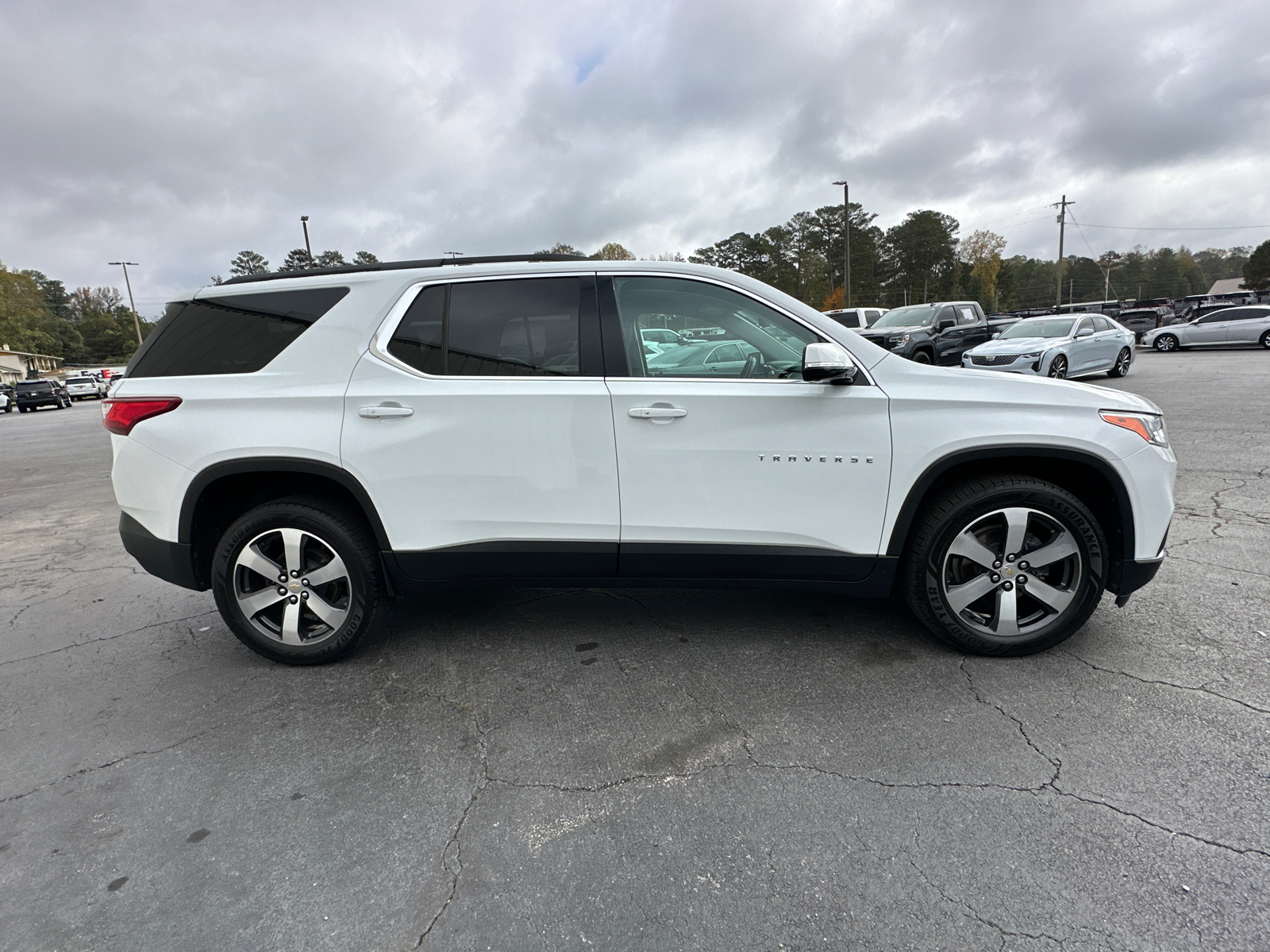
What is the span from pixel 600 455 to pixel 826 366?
1.01 metres

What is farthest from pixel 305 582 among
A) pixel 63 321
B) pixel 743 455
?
pixel 63 321

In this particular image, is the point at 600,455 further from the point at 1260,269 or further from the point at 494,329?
the point at 1260,269

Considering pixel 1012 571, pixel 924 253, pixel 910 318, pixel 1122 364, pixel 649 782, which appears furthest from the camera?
pixel 924 253

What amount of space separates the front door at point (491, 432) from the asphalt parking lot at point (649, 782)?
61 centimetres

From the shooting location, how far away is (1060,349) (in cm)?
1411

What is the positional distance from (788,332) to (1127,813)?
2098mm

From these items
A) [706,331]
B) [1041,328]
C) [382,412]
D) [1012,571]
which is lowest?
[1012,571]

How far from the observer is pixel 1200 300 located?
51500 mm

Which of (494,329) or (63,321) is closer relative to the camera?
(494,329)

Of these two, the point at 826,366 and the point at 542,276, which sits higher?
the point at 542,276

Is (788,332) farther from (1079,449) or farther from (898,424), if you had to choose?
(1079,449)

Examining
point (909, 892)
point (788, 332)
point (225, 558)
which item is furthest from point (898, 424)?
point (225, 558)

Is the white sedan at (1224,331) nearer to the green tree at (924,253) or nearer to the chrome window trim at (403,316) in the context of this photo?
the chrome window trim at (403,316)

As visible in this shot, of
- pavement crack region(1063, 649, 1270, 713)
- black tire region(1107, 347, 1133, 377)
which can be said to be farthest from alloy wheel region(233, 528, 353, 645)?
black tire region(1107, 347, 1133, 377)
